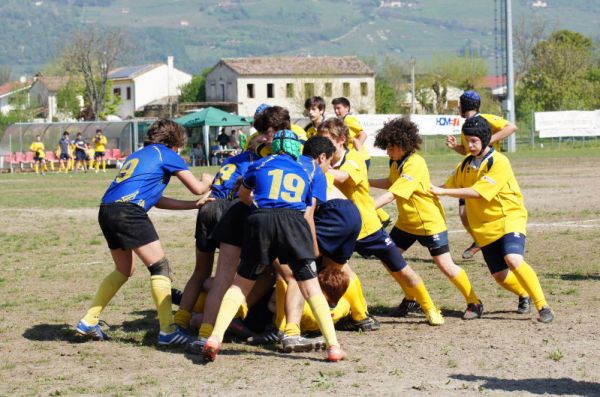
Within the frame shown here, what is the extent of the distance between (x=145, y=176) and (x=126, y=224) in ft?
1.33

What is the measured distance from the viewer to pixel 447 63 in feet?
407

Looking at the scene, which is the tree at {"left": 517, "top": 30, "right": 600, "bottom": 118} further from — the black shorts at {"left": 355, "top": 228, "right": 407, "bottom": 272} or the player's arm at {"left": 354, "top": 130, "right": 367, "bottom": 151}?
the black shorts at {"left": 355, "top": 228, "right": 407, "bottom": 272}

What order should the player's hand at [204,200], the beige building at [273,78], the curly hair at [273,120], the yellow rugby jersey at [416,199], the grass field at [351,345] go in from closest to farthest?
the grass field at [351,345] < the curly hair at [273,120] < the player's hand at [204,200] < the yellow rugby jersey at [416,199] < the beige building at [273,78]

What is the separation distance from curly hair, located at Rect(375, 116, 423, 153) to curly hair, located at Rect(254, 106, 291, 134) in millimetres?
1130

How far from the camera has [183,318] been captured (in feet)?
29.3

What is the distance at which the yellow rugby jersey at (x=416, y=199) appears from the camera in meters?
9.23

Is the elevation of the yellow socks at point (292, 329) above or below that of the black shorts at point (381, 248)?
below

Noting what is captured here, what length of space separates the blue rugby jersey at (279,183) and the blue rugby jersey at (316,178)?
86mm

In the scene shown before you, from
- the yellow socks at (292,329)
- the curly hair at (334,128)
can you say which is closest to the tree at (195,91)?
the curly hair at (334,128)

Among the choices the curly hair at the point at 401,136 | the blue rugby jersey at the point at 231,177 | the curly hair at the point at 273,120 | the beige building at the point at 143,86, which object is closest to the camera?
the curly hair at the point at 273,120

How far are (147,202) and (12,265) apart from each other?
583 cm

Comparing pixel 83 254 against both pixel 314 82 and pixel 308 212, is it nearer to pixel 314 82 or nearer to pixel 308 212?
pixel 308 212

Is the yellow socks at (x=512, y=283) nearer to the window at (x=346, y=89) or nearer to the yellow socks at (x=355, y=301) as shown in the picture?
the yellow socks at (x=355, y=301)

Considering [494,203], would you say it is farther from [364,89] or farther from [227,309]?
[364,89]
